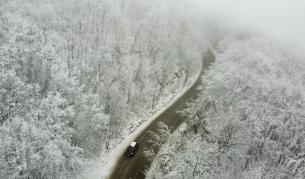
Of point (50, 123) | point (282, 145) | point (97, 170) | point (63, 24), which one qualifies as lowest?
point (97, 170)

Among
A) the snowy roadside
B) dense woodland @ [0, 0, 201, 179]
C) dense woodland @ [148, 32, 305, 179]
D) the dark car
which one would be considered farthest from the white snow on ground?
dense woodland @ [148, 32, 305, 179]

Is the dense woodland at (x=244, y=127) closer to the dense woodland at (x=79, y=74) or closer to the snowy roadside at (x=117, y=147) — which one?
the snowy roadside at (x=117, y=147)

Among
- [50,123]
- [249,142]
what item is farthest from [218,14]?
[50,123]

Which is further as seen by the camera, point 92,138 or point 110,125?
point 110,125

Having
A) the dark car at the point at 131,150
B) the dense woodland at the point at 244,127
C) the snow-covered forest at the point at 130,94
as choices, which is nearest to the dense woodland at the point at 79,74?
the snow-covered forest at the point at 130,94

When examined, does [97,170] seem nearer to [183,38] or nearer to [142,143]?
[142,143]

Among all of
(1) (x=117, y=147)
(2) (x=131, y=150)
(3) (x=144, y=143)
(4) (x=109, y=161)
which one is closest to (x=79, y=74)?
(1) (x=117, y=147)

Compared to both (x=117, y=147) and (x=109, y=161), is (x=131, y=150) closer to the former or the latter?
(x=117, y=147)
